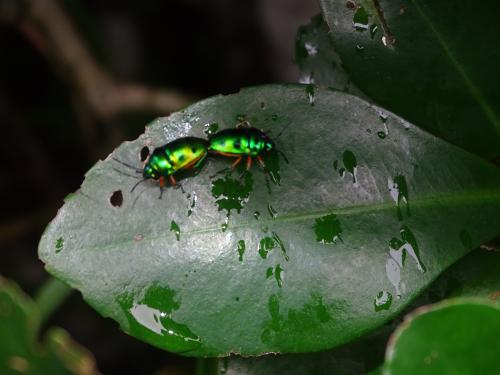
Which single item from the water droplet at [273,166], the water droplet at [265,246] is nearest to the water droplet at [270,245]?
the water droplet at [265,246]

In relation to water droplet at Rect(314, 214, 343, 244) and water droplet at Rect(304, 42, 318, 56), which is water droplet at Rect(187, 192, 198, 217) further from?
water droplet at Rect(304, 42, 318, 56)

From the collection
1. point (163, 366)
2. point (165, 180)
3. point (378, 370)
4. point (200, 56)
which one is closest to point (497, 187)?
point (378, 370)

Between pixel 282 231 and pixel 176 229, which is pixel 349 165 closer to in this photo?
pixel 282 231

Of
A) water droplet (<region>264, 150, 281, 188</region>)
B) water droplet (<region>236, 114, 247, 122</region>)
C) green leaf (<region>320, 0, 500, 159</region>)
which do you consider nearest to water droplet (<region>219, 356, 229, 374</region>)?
water droplet (<region>264, 150, 281, 188</region>)

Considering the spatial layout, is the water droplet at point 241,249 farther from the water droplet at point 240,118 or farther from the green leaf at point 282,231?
the water droplet at point 240,118

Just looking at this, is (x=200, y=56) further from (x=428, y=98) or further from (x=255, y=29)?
(x=428, y=98)

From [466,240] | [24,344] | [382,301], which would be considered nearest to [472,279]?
[466,240]
